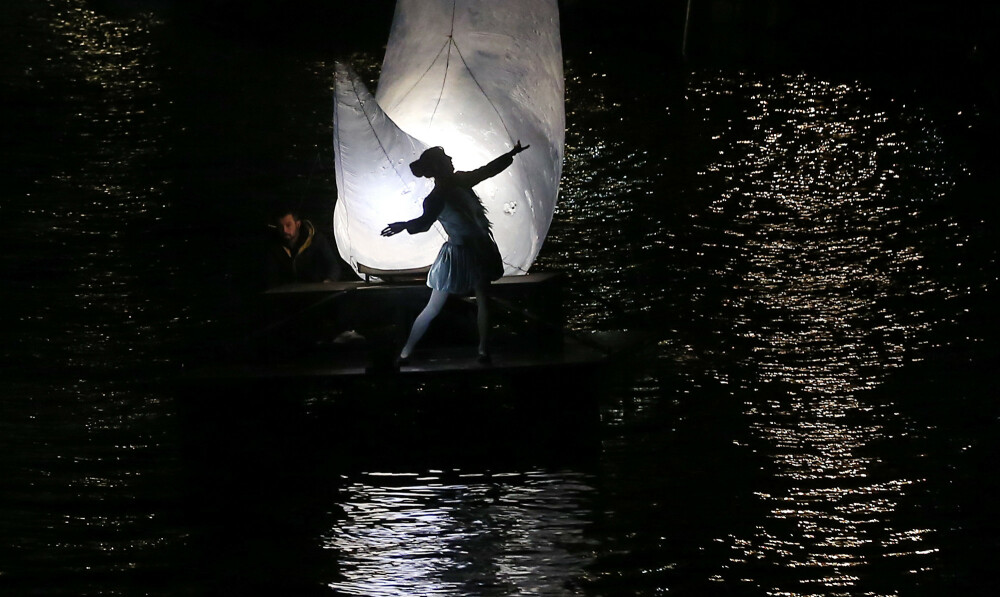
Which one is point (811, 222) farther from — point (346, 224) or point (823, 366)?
point (346, 224)

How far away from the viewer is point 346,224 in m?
9.89

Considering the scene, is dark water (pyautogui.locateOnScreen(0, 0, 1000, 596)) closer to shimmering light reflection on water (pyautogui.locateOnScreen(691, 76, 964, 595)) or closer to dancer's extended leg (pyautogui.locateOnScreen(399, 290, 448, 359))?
shimmering light reflection on water (pyautogui.locateOnScreen(691, 76, 964, 595))

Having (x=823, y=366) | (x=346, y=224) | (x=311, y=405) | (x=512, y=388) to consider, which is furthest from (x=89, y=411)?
(x=823, y=366)

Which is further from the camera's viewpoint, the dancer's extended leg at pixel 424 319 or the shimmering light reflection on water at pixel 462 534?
the dancer's extended leg at pixel 424 319

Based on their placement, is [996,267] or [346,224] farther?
[996,267]

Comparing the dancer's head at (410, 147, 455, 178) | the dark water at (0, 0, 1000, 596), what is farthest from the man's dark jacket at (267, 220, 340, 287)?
the dancer's head at (410, 147, 455, 178)

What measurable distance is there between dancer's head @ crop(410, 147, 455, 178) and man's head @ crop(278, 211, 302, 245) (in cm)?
134

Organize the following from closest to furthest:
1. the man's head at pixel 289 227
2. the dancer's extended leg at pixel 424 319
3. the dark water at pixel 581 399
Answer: the dark water at pixel 581 399 < the dancer's extended leg at pixel 424 319 < the man's head at pixel 289 227

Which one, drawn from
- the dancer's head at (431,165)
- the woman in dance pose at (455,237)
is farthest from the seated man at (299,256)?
the dancer's head at (431,165)

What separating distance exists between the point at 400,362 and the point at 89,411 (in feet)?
7.45

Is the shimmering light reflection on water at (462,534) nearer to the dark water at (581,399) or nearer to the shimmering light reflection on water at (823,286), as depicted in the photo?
the dark water at (581,399)

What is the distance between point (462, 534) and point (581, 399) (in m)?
1.54

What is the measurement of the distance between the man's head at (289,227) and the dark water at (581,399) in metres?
1.10

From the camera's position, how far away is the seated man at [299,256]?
9.73 m
